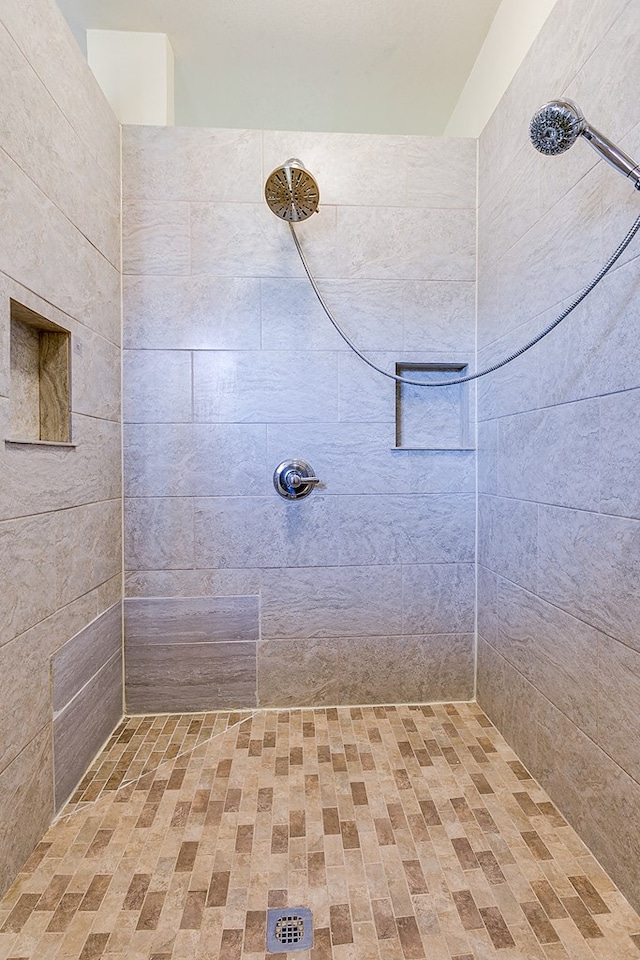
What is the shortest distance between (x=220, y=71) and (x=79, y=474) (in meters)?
1.85

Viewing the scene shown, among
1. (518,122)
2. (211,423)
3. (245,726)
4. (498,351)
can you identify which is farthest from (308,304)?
(245,726)

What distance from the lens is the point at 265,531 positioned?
1.75 metres

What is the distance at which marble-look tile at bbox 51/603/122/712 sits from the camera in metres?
1.26

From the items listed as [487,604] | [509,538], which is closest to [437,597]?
[487,604]

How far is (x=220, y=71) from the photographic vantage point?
2043 millimetres

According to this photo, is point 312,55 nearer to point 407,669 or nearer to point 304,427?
point 304,427

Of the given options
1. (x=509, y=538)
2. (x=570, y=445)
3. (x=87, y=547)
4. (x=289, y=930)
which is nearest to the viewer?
(x=289, y=930)

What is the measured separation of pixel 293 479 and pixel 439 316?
809 mm

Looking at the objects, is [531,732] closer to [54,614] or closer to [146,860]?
[146,860]

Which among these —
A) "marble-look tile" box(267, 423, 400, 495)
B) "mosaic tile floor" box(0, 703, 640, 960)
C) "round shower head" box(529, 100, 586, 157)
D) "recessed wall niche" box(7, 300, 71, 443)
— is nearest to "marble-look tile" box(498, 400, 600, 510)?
"marble-look tile" box(267, 423, 400, 495)

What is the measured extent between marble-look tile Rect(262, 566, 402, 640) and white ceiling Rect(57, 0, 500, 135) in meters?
2.02

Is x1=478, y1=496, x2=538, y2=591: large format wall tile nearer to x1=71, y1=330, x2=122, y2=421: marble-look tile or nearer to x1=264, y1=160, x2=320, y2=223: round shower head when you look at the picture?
x1=264, y1=160, x2=320, y2=223: round shower head

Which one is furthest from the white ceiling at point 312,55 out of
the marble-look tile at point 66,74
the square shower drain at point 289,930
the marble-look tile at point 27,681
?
the square shower drain at point 289,930

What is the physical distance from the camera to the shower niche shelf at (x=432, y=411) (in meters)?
1.84
